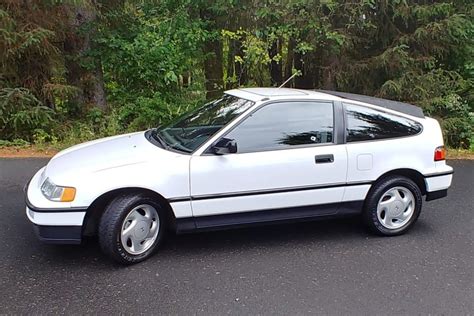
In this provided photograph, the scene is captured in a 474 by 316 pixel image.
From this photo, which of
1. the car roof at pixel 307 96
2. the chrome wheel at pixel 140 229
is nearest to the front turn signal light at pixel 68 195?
the chrome wheel at pixel 140 229

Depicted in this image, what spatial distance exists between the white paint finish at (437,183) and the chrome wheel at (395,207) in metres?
0.21

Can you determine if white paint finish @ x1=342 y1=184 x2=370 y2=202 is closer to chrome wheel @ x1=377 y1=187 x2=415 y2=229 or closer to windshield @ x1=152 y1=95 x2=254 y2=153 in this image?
chrome wheel @ x1=377 y1=187 x2=415 y2=229

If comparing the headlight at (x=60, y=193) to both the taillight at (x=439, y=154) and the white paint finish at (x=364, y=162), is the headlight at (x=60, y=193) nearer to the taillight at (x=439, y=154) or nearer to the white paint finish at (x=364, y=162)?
the white paint finish at (x=364, y=162)

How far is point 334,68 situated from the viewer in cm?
1021

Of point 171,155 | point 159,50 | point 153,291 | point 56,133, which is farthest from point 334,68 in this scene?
point 153,291

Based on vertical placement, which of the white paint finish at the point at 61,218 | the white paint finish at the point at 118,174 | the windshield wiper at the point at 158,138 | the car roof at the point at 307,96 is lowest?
the white paint finish at the point at 61,218

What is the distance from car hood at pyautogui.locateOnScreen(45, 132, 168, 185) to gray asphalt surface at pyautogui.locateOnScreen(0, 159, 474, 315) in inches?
30.8

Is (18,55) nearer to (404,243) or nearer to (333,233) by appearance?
(333,233)

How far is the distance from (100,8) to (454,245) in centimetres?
886

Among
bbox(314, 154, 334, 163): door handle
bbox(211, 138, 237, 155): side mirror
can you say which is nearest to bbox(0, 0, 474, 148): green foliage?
bbox(314, 154, 334, 163): door handle

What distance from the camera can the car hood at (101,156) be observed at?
4090mm

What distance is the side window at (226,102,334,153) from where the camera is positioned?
436cm

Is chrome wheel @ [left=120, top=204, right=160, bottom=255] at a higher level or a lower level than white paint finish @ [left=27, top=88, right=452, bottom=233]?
lower

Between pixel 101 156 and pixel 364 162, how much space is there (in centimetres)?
250
